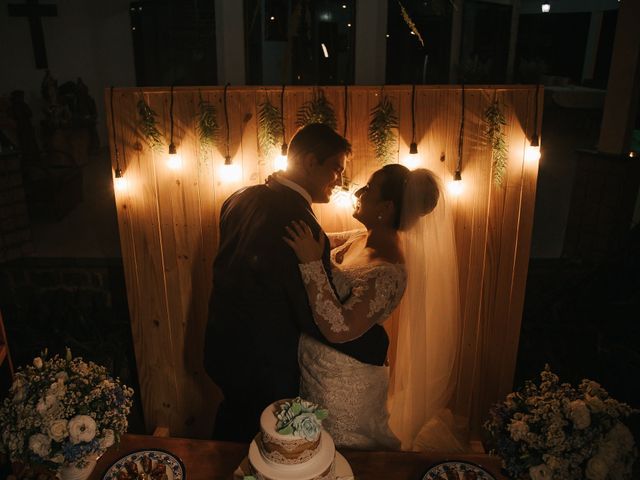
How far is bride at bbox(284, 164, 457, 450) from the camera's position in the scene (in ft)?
8.10

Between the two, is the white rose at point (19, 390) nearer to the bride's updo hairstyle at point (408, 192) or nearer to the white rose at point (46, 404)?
the white rose at point (46, 404)

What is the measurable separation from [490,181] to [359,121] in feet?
2.68

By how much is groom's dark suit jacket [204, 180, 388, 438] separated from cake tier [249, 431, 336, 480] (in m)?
0.86

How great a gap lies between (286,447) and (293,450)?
0.02 meters

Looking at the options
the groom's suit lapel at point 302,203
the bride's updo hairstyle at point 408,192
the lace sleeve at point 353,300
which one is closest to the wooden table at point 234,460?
the lace sleeve at point 353,300

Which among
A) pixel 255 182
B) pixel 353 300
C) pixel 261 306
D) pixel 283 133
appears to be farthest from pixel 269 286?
pixel 283 133

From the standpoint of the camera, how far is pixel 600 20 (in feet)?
35.4

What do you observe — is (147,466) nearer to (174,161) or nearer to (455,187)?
(174,161)

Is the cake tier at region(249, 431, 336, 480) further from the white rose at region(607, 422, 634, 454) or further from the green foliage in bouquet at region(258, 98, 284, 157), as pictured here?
the green foliage in bouquet at region(258, 98, 284, 157)

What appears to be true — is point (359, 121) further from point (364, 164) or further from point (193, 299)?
point (193, 299)

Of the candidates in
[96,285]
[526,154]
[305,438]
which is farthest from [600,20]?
[305,438]

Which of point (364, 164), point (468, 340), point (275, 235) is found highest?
point (364, 164)

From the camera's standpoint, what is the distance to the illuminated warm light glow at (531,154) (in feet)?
9.71

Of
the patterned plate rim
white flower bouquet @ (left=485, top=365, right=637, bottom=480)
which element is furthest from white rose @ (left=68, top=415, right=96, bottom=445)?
white flower bouquet @ (left=485, top=365, right=637, bottom=480)
